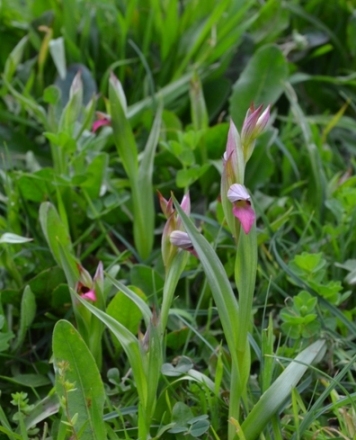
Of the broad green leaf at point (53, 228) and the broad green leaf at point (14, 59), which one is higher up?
the broad green leaf at point (14, 59)

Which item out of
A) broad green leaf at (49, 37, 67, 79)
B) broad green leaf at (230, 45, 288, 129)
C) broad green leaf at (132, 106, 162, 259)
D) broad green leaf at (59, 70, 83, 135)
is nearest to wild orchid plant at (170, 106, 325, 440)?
broad green leaf at (132, 106, 162, 259)

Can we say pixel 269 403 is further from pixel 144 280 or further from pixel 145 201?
pixel 145 201

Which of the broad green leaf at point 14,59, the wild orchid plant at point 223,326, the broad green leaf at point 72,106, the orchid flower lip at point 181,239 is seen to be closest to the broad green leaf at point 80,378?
the wild orchid plant at point 223,326

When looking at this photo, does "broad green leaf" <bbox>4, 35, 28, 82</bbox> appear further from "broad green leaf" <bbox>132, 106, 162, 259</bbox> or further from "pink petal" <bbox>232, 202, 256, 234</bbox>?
"pink petal" <bbox>232, 202, 256, 234</bbox>

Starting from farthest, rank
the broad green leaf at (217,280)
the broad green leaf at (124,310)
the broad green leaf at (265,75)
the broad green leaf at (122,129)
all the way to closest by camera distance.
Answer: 1. the broad green leaf at (265,75)
2. the broad green leaf at (122,129)
3. the broad green leaf at (124,310)
4. the broad green leaf at (217,280)

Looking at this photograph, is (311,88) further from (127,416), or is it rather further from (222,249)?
(127,416)

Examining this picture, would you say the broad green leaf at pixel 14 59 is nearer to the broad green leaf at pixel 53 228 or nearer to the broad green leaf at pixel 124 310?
the broad green leaf at pixel 53 228

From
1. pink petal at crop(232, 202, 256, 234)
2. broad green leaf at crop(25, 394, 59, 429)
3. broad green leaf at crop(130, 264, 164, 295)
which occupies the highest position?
pink petal at crop(232, 202, 256, 234)

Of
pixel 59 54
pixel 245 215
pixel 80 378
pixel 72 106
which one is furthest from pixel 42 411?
pixel 59 54
